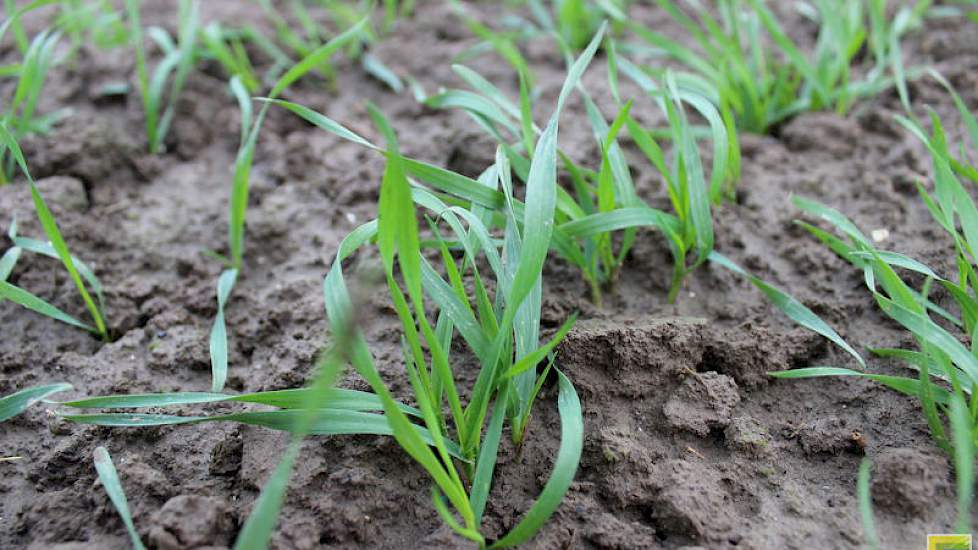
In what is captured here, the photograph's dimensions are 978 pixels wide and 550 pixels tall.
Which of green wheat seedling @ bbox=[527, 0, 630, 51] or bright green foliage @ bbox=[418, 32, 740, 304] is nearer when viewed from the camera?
bright green foliage @ bbox=[418, 32, 740, 304]

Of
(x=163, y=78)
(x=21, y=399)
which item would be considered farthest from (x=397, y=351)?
(x=163, y=78)

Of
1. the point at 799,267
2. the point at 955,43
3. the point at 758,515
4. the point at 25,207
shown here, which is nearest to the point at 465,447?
the point at 758,515

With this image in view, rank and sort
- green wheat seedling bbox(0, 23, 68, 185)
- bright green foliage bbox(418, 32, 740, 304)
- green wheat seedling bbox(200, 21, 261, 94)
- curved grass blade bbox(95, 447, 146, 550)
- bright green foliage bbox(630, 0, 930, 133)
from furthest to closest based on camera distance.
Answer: green wheat seedling bbox(200, 21, 261, 94)
bright green foliage bbox(630, 0, 930, 133)
green wheat seedling bbox(0, 23, 68, 185)
bright green foliage bbox(418, 32, 740, 304)
curved grass blade bbox(95, 447, 146, 550)

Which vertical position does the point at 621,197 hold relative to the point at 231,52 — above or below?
above

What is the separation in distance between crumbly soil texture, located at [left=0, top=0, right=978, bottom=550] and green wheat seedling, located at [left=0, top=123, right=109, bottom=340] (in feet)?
0.12

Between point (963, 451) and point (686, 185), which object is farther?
point (686, 185)

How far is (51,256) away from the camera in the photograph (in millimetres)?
1665

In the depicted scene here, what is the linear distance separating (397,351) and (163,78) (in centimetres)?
114

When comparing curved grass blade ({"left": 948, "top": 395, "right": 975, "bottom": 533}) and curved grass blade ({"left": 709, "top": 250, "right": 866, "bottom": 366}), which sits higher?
curved grass blade ({"left": 948, "top": 395, "right": 975, "bottom": 533})

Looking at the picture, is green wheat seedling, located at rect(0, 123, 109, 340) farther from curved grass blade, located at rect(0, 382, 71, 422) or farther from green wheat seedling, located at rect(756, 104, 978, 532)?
green wheat seedling, located at rect(756, 104, 978, 532)

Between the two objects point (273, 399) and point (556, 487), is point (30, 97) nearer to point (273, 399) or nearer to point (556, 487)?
point (273, 399)

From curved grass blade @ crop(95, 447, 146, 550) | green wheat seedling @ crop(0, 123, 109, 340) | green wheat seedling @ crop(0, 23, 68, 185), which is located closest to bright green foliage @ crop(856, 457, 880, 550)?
curved grass blade @ crop(95, 447, 146, 550)

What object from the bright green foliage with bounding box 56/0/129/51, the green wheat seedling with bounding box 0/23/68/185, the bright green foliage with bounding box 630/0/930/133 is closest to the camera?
the green wheat seedling with bounding box 0/23/68/185

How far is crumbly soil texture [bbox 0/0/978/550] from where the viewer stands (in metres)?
1.17
